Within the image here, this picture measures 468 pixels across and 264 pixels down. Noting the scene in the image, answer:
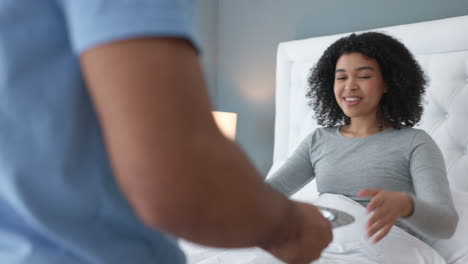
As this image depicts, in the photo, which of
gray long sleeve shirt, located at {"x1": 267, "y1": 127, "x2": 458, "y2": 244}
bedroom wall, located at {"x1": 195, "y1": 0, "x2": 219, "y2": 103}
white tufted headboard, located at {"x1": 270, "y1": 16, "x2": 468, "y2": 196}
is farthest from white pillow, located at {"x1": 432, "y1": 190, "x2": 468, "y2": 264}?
bedroom wall, located at {"x1": 195, "y1": 0, "x2": 219, "y2": 103}

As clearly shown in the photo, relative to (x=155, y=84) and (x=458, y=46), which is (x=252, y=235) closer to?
(x=155, y=84)

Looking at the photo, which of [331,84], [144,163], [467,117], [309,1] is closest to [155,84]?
[144,163]

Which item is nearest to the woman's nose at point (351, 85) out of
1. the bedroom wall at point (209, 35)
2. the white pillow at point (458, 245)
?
the white pillow at point (458, 245)

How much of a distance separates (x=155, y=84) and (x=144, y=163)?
0.18 ft

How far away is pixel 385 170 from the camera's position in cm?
140

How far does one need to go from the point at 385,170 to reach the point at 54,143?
4.10 feet

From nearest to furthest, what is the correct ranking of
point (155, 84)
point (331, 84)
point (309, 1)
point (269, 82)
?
point (155, 84), point (331, 84), point (309, 1), point (269, 82)

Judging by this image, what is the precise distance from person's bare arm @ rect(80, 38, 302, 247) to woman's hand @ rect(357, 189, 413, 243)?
0.55 m

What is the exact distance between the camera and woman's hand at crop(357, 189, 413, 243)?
0.82 metres

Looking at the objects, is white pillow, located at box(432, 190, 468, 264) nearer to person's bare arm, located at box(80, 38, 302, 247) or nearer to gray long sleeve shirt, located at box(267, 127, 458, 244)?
gray long sleeve shirt, located at box(267, 127, 458, 244)

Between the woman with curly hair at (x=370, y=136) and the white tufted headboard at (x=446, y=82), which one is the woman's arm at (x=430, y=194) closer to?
the woman with curly hair at (x=370, y=136)

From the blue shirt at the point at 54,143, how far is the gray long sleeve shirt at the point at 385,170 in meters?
0.90

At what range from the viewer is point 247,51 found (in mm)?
3145

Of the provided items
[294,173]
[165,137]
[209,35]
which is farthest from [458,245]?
[209,35]
